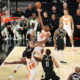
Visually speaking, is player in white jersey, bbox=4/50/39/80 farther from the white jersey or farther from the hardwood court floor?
the hardwood court floor

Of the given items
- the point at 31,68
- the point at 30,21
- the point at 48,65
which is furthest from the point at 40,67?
the point at 30,21

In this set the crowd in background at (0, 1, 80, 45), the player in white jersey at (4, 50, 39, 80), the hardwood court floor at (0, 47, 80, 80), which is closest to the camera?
the player in white jersey at (4, 50, 39, 80)

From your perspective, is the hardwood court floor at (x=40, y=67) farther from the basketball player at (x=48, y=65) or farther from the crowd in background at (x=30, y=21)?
the crowd in background at (x=30, y=21)

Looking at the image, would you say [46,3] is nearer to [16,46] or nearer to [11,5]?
[11,5]

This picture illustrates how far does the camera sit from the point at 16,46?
19047 mm

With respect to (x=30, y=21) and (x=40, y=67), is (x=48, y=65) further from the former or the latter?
(x=30, y=21)

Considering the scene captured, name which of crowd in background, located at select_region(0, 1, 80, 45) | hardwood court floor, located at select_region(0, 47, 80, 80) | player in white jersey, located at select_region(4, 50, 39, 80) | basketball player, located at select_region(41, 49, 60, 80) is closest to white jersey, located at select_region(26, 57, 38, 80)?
player in white jersey, located at select_region(4, 50, 39, 80)

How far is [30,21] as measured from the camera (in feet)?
68.3

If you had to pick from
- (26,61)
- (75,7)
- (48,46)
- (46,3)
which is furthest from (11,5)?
(26,61)

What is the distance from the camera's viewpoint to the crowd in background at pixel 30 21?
66.3 feet

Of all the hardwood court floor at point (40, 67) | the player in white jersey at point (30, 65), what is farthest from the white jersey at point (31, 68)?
the hardwood court floor at point (40, 67)

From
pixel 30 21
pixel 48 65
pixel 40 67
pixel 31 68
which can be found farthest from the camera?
pixel 30 21

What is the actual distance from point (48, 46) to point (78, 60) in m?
4.32

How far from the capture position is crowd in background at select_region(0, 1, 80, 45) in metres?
20.2
